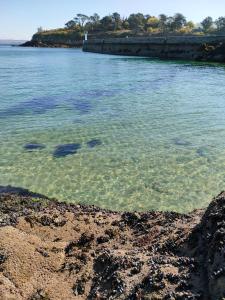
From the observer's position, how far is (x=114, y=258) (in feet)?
28.7

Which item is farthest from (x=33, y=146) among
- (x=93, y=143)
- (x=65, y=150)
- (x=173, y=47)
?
(x=173, y=47)

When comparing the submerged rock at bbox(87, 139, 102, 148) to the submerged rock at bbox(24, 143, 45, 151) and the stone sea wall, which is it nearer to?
the submerged rock at bbox(24, 143, 45, 151)

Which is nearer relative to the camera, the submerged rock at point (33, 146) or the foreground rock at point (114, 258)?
the foreground rock at point (114, 258)

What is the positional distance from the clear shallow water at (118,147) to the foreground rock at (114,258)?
3203 mm

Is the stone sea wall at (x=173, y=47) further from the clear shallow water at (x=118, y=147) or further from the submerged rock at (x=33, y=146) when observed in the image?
the submerged rock at (x=33, y=146)

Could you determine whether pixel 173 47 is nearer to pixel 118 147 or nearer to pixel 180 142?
pixel 180 142

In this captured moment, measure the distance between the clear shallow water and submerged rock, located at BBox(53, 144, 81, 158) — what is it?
50 millimetres

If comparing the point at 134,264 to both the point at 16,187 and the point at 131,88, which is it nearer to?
the point at 16,187

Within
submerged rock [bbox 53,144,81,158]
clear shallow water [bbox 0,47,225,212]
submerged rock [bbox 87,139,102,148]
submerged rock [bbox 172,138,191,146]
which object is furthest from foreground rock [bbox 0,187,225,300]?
submerged rock [bbox 172,138,191,146]

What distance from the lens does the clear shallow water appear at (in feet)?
51.0

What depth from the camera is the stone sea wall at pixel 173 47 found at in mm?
79531

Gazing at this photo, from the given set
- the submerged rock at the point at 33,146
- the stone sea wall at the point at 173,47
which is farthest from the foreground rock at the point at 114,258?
the stone sea wall at the point at 173,47

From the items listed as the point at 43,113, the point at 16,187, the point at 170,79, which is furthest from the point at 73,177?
the point at 170,79

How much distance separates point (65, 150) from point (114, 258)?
1206cm
